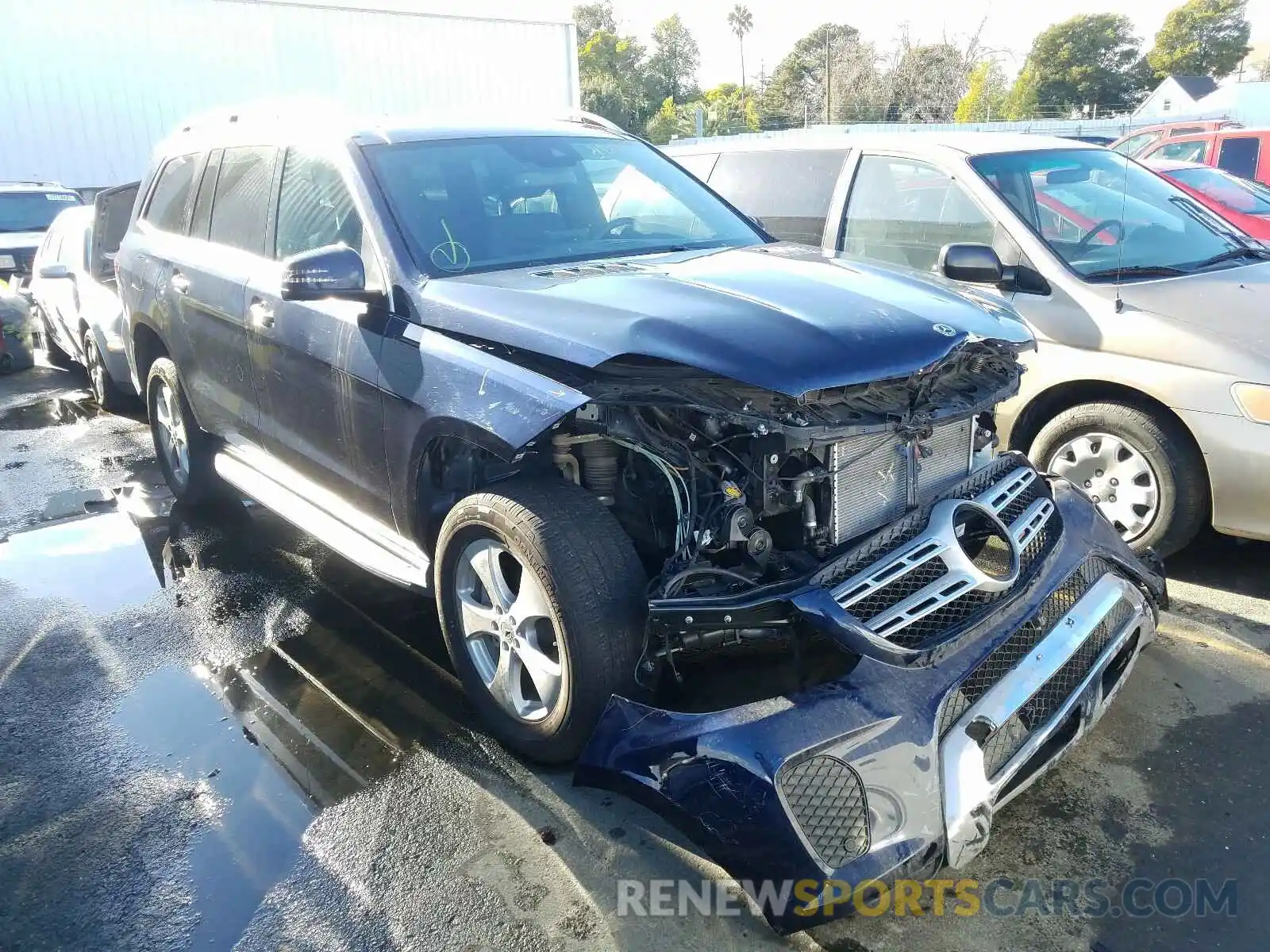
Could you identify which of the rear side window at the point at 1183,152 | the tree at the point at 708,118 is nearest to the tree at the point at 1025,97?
the tree at the point at 708,118

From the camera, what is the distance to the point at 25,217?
13578 mm

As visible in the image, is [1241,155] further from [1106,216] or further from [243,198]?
[243,198]

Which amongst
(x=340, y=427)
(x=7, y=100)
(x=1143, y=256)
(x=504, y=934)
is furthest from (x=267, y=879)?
(x=7, y=100)

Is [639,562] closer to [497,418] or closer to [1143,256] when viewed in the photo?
[497,418]

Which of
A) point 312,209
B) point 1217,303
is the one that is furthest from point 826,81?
point 312,209

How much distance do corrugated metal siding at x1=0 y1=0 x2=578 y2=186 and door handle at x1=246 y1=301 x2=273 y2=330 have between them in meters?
17.9

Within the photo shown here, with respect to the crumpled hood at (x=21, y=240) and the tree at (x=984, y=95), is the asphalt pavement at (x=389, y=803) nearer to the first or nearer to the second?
the crumpled hood at (x=21, y=240)

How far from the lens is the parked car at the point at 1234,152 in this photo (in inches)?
466

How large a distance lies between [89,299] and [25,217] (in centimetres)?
706

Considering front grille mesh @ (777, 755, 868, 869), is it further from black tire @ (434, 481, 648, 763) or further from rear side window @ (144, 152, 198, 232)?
rear side window @ (144, 152, 198, 232)

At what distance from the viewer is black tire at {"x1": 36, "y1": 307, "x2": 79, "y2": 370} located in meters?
10.4

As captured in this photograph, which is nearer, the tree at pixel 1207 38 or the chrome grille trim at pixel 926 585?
the chrome grille trim at pixel 926 585

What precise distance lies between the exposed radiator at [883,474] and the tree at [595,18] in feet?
227

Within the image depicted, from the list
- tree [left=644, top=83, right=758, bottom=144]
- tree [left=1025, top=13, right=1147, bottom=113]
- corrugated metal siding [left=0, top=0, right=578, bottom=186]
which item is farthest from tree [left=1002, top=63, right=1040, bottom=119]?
corrugated metal siding [left=0, top=0, right=578, bottom=186]
